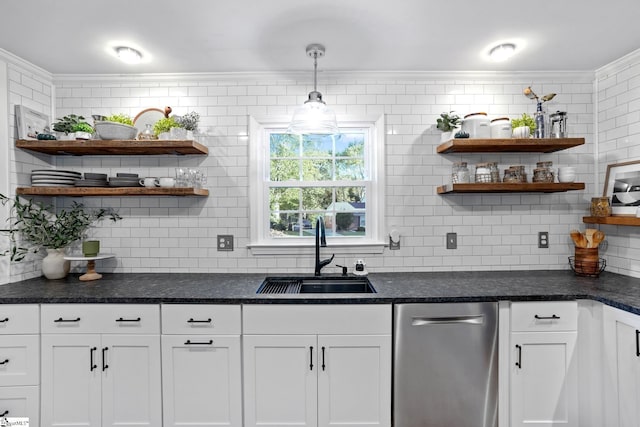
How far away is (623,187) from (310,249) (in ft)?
7.37

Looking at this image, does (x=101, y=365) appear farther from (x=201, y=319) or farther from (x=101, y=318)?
(x=201, y=319)

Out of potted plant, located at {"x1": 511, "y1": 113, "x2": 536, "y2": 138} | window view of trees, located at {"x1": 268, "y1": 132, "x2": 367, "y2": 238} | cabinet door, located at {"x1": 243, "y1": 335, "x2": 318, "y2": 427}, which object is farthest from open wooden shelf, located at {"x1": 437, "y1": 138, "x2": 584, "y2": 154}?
cabinet door, located at {"x1": 243, "y1": 335, "x2": 318, "y2": 427}

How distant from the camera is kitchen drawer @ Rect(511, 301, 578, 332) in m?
1.89

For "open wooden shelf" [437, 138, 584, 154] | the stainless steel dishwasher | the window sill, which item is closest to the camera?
the stainless steel dishwasher

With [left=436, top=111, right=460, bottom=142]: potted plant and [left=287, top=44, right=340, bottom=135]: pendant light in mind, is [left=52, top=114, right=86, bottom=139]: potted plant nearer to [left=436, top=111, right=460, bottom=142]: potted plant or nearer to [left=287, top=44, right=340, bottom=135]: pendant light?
[left=287, top=44, right=340, bottom=135]: pendant light

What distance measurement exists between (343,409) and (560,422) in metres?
1.22

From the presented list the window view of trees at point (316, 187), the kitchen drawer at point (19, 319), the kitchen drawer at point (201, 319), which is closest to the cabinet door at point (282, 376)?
the kitchen drawer at point (201, 319)

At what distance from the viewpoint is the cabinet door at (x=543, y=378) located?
74.2 inches

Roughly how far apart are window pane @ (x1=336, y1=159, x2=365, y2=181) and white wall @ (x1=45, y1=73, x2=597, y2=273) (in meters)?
0.23

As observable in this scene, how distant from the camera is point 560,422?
6.18ft

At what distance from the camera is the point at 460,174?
2.33 m

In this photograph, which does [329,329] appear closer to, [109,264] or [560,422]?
[560,422]

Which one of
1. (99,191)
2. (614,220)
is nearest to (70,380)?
(99,191)

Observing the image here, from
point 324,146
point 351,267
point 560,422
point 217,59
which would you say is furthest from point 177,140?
point 560,422
